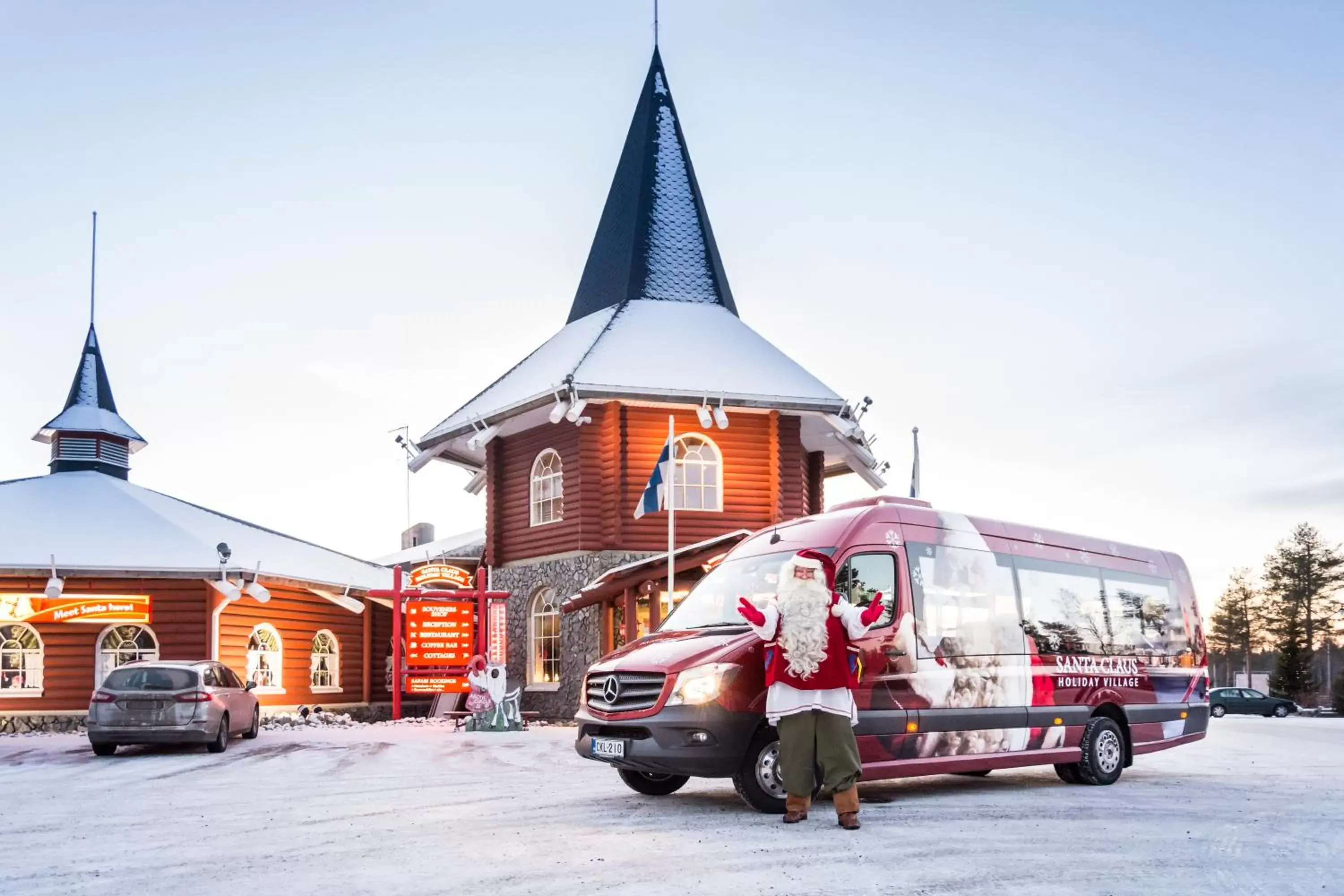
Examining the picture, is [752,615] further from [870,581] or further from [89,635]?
[89,635]

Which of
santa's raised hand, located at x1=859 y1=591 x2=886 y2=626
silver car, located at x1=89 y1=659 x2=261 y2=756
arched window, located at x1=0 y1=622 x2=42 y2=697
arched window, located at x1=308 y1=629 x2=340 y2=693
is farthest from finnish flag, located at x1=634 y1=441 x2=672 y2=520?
arched window, located at x1=0 y1=622 x2=42 y2=697

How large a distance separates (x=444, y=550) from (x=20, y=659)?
14655mm

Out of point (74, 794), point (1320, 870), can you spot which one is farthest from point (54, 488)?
point (1320, 870)

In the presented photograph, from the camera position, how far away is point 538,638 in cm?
2581

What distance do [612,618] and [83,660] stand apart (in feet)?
35.0

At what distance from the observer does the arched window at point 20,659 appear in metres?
24.4

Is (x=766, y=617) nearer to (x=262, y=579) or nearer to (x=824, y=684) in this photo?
(x=824, y=684)

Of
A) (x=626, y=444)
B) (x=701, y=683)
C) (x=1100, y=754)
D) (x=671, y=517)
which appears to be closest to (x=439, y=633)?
(x=626, y=444)

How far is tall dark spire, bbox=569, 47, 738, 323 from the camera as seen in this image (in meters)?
Answer: 28.0

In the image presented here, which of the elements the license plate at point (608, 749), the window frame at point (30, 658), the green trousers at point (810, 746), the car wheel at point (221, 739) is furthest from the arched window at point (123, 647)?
the green trousers at point (810, 746)

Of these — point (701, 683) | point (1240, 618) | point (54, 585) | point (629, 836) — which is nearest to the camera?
point (629, 836)

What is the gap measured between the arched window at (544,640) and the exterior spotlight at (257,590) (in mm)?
5289

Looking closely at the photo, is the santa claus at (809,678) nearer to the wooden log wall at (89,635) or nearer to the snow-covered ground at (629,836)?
the snow-covered ground at (629,836)

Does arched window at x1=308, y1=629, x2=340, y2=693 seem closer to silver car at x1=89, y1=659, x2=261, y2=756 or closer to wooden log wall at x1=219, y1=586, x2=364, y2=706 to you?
wooden log wall at x1=219, y1=586, x2=364, y2=706
